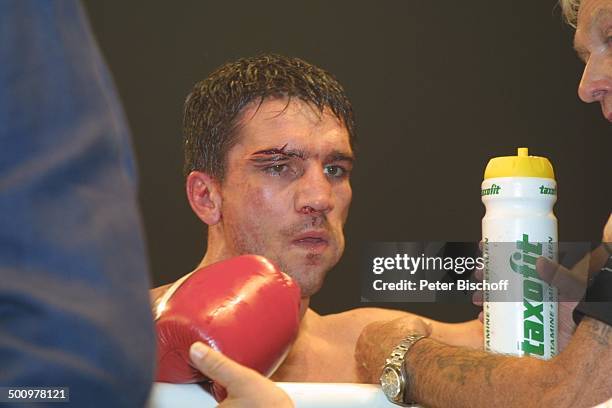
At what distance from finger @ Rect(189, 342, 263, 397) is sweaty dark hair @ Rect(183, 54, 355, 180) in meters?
0.93

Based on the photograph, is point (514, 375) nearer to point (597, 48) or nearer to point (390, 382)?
point (390, 382)

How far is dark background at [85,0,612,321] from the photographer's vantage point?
250cm

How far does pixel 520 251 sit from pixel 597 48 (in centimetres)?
34

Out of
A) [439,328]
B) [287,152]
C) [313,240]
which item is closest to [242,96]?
[287,152]

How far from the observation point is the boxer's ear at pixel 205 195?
5.93ft

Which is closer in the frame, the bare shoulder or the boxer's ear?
the bare shoulder

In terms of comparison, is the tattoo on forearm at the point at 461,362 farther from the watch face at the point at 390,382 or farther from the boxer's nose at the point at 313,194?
the boxer's nose at the point at 313,194

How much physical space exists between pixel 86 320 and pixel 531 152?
2304 millimetres

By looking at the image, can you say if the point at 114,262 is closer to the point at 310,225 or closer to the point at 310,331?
the point at 310,225

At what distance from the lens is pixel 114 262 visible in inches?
16.1

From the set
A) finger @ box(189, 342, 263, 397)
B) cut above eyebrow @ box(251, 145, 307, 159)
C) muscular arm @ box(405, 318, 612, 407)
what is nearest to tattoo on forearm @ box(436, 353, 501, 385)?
muscular arm @ box(405, 318, 612, 407)

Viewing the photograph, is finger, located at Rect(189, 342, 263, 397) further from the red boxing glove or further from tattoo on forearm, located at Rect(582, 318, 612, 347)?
tattoo on forearm, located at Rect(582, 318, 612, 347)

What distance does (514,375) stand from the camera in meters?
1.07

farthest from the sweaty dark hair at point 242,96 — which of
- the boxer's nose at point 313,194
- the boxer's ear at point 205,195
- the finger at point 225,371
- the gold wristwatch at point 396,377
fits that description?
the finger at point 225,371
